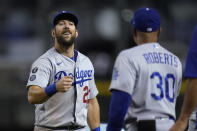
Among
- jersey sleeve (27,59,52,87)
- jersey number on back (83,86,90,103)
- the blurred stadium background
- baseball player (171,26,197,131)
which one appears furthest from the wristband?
the blurred stadium background

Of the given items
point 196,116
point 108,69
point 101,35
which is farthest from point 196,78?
Answer: point 101,35

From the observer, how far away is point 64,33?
5.01 metres

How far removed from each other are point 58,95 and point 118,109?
1074 millimetres

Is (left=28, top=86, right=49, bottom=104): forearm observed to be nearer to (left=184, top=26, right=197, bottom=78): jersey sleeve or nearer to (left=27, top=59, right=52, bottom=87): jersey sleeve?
(left=27, top=59, right=52, bottom=87): jersey sleeve

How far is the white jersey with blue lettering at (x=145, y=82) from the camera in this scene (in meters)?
4.06

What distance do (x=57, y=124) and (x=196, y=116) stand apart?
4.71ft

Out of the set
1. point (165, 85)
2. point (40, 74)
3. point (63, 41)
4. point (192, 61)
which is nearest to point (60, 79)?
point (40, 74)

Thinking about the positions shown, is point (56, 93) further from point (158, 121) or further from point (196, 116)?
point (196, 116)

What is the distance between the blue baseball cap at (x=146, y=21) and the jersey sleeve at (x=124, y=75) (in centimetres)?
28

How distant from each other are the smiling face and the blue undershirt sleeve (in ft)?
3.72

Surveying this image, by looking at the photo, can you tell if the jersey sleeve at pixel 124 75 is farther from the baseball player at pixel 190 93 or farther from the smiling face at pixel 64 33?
the smiling face at pixel 64 33

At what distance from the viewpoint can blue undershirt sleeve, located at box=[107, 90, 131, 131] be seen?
3.97 meters

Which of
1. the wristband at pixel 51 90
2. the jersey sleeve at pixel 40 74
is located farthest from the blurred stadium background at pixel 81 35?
the wristband at pixel 51 90

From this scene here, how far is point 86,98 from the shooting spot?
5141 millimetres
